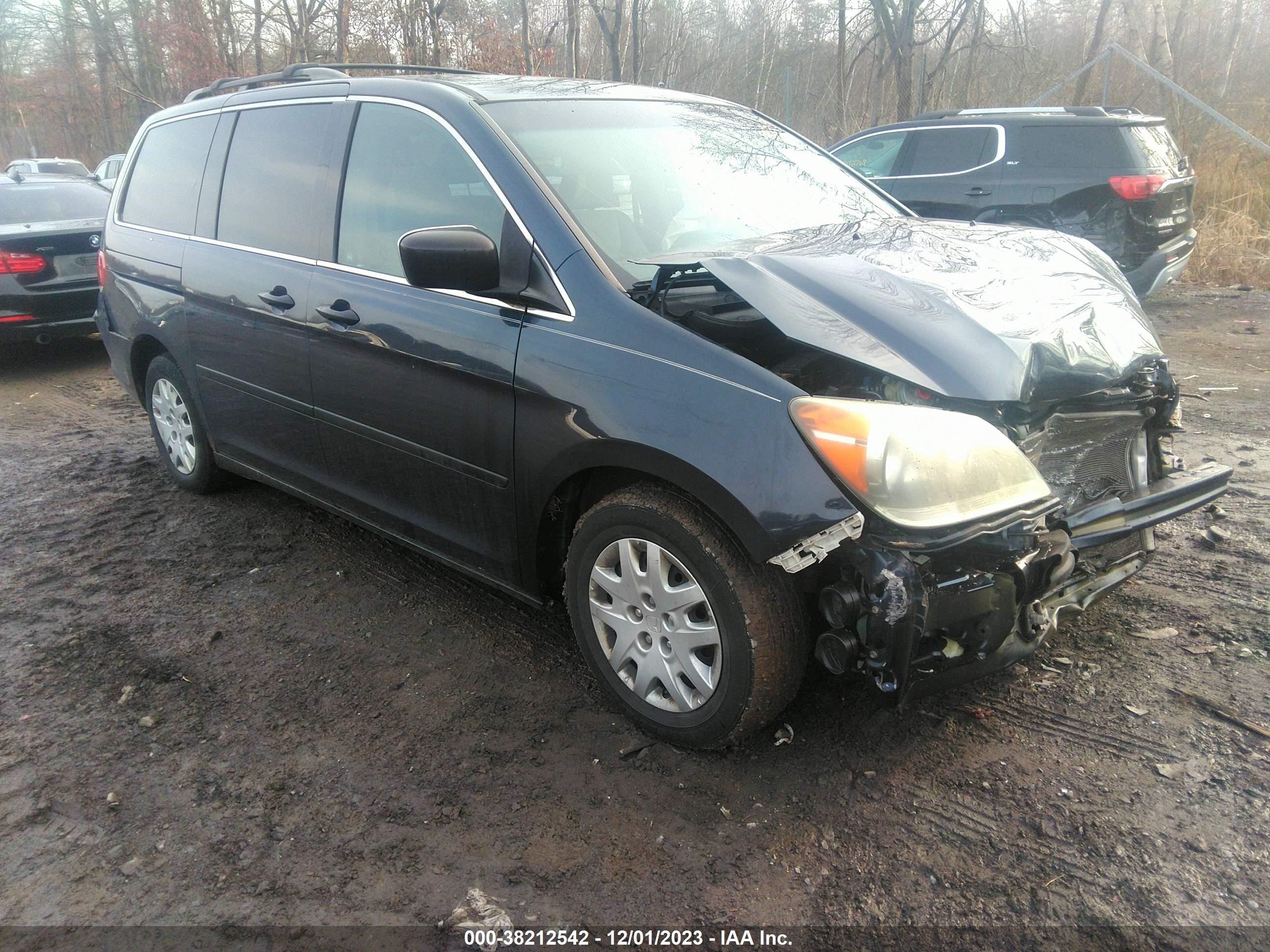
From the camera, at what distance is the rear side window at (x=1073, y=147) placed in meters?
7.82

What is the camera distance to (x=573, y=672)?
3.09 metres

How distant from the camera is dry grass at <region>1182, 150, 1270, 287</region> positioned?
10.6 meters

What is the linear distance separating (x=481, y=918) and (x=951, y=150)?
8533mm

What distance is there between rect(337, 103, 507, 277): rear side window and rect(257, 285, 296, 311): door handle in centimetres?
31

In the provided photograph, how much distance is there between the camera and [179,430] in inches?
185

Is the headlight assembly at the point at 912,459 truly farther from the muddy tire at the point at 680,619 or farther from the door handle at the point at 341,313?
the door handle at the point at 341,313

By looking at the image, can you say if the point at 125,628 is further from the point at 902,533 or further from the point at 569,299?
the point at 902,533

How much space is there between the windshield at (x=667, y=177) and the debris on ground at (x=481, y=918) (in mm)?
1712

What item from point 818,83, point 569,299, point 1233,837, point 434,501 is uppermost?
point 818,83

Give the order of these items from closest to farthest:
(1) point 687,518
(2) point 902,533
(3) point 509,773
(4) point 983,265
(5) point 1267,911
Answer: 1. (5) point 1267,911
2. (2) point 902,533
3. (1) point 687,518
4. (3) point 509,773
5. (4) point 983,265

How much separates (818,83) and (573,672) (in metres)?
24.2

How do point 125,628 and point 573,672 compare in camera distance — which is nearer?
point 573,672

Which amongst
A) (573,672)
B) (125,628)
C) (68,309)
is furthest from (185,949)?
(68,309)

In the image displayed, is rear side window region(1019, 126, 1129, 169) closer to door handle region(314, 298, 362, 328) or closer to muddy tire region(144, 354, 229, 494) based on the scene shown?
door handle region(314, 298, 362, 328)
